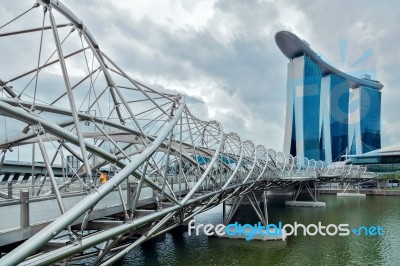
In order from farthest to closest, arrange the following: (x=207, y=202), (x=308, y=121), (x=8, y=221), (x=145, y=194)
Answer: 1. (x=308, y=121)
2. (x=207, y=202)
3. (x=145, y=194)
4. (x=8, y=221)

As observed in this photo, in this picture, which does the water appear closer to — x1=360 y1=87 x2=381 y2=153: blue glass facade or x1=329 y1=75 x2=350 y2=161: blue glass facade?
x1=329 y1=75 x2=350 y2=161: blue glass facade

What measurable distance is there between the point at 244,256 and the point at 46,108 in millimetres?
18083

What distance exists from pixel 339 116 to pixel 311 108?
26.4 m

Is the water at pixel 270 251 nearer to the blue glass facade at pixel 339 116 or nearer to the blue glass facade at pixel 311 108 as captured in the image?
the blue glass facade at pixel 311 108

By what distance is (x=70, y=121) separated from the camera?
1938 cm

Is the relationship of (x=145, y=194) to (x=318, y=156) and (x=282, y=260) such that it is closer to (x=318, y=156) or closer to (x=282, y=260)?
(x=282, y=260)

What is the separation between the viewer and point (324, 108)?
161125 mm

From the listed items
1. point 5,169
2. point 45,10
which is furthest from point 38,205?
point 5,169

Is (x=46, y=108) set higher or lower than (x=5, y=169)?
higher

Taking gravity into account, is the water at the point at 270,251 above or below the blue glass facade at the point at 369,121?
below

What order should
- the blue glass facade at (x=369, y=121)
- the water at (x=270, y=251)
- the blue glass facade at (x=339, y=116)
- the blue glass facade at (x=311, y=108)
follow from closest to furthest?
the water at (x=270, y=251)
the blue glass facade at (x=311, y=108)
the blue glass facade at (x=339, y=116)
the blue glass facade at (x=369, y=121)

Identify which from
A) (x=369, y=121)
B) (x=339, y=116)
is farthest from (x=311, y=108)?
(x=369, y=121)

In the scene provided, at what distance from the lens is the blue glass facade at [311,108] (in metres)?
150

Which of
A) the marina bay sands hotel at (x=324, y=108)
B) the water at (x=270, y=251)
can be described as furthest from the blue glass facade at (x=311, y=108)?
the water at (x=270, y=251)
